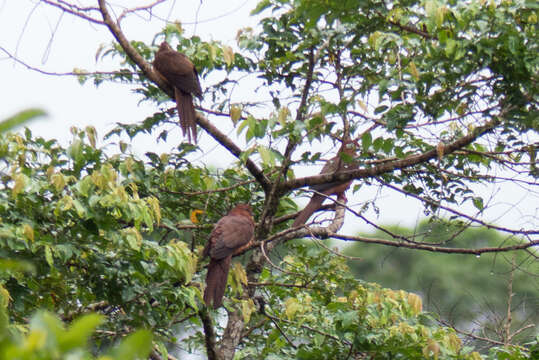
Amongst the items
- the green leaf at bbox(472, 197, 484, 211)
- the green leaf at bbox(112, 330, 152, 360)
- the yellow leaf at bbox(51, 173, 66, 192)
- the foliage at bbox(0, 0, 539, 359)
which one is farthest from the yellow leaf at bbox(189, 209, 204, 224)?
the green leaf at bbox(112, 330, 152, 360)

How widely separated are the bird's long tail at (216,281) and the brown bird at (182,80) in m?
0.83

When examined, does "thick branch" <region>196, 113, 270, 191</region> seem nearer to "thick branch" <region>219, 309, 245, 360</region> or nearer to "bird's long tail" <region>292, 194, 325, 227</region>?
"bird's long tail" <region>292, 194, 325, 227</region>

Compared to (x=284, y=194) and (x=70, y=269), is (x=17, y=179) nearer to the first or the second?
(x=70, y=269)

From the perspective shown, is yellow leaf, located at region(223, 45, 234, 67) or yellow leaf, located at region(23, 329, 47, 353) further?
yellow leaf, located at region(223, 45, 234, 67)

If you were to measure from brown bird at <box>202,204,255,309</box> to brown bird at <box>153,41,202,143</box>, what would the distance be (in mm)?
656

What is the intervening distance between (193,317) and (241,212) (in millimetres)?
663

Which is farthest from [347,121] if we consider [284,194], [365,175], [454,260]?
[454,260]

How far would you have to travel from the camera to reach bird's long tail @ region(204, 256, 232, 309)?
12.2 ft

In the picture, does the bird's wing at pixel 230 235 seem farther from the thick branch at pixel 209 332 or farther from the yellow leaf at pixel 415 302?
the yellow leaf at pixel 415 302

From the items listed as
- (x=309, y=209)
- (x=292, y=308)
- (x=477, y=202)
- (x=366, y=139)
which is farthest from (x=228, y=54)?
(x=477, y=202)

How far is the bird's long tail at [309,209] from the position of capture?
437 cm

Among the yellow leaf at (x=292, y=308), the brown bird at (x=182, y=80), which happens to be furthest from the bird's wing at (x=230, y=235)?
the brown bird at (x=182, y=80)

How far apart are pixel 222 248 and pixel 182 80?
1141mm

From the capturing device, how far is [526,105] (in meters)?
2.93
